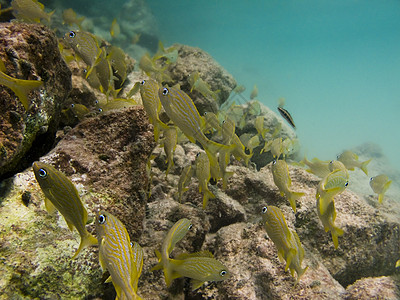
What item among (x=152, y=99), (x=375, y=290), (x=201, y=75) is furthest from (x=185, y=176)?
(x=201, y=75)

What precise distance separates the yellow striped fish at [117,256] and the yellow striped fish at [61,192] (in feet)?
0.57

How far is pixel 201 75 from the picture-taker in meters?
6.50

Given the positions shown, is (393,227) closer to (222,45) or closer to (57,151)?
(57,151)

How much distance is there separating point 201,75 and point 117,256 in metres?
6.04

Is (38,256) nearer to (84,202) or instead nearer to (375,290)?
(84,202)

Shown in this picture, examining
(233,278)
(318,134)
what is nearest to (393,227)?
(233,278)

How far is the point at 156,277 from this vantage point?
2254mm

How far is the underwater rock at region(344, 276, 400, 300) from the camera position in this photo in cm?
247

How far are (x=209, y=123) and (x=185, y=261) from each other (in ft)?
8.66

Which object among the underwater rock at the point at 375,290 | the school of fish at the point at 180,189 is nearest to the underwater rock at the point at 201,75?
the school of fish at the point at 180,189

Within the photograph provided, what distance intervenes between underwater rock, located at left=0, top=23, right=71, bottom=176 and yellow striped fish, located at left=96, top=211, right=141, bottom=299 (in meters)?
1.17

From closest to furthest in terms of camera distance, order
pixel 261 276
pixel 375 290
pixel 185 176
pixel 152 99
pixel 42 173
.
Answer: pixel 42 173
pixel 152 99
pixel 261 276
pixel 375 290
pixel 185 176

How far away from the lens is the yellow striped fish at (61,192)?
1.34m

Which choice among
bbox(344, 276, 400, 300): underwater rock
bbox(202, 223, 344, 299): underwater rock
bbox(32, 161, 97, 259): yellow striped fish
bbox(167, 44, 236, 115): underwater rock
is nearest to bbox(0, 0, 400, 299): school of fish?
bbox(32, 161, 97, 259): yellow striped fish
